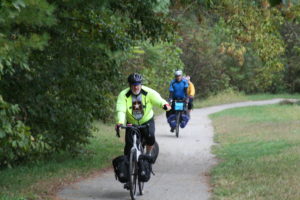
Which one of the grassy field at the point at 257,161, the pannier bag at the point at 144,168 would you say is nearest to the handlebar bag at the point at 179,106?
the grassy field at the point at 257,161

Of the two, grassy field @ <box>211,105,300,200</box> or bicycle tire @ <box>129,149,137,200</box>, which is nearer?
bicycle tire @ <box>129,149,137,200</box>

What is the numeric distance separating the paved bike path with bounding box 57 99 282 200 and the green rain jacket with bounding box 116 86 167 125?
3.80ft

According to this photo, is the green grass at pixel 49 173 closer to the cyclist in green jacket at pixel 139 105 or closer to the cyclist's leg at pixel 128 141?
the cyclist's leg at pixel 128 141

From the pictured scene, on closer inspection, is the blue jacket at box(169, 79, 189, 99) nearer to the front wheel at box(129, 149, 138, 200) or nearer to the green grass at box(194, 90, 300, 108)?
the front wheel at box(129, 149, 138, 200)

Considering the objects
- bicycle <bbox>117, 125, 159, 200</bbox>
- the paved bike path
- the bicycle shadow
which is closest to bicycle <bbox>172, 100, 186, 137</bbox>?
the paved bike path

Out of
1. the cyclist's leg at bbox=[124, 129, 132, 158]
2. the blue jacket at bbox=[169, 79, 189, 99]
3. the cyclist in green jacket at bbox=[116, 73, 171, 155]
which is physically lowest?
the blue jacket at bbox=[169, 79, 189, 99]

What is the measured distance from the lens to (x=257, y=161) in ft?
42.6

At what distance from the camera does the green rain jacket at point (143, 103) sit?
9312 mm

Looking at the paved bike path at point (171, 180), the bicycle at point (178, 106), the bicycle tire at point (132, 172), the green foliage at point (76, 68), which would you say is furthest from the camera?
the bicycle at point (178, 106)

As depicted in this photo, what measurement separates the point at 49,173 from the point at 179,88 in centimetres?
758

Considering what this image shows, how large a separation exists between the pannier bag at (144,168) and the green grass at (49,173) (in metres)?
1.37

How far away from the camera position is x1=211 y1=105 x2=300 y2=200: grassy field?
9312mm

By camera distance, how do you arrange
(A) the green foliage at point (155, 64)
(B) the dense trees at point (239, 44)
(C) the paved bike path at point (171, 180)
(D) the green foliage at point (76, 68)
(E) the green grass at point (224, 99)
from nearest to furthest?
(C) the paved bike path at point (171, 180)
(D) the green foliage at point (76, 68)
(B) the dense trees at point (239, 44)
(A) the green foliage at point (155, 64)
(E) the green grass at point (224, 99)

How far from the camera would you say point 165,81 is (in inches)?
1359
